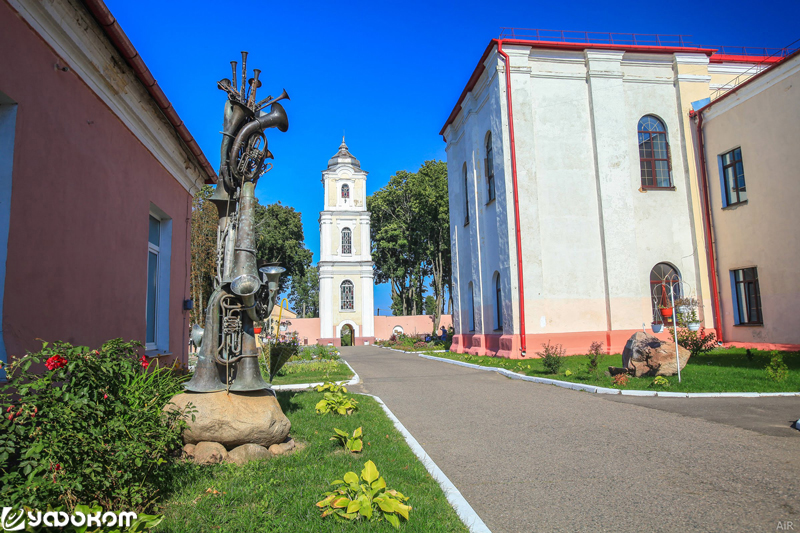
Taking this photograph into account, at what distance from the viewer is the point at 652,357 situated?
10.4 metres

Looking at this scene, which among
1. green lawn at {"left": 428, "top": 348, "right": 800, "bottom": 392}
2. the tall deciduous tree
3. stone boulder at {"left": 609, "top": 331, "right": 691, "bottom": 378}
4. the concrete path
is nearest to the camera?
the concrete path

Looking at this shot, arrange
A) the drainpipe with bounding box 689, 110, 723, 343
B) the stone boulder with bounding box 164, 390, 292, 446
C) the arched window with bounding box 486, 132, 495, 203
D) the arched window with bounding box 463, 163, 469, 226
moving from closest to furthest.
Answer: the stone boulder with bounding box 164, 390, 292, 446 → the drainpipe with bounding box 689, 110, 723, 343 → the arched window with bounding box 486, 132, 495, 203 → the arched window with bounding box 463, 163, 469, 226

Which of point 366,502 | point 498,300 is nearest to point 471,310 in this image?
point 498,300

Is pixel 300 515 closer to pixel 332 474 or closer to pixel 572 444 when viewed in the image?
pixel 332 474

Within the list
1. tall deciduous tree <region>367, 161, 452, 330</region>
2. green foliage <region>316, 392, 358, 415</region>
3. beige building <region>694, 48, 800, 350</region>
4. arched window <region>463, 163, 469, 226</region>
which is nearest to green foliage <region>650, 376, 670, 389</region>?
green foliage <region>316, 392, 358, 415</region>

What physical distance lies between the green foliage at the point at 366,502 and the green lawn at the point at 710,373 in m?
7.37

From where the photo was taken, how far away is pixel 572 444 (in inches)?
228

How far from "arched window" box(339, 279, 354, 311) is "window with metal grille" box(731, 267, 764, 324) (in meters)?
30.0

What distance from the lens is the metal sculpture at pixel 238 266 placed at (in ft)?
17.3

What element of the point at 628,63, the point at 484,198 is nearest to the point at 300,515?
the point at 484,198

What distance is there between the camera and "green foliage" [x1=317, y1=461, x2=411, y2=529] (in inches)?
133

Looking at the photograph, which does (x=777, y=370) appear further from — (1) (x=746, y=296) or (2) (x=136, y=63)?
(2) (x=136, y=63)

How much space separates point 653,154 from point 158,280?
17.4 m

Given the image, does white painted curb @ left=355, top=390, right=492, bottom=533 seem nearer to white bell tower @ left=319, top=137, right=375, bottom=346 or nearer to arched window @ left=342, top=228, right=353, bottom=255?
white bell tower @ left=319, top=137, right=375, bottom=346
